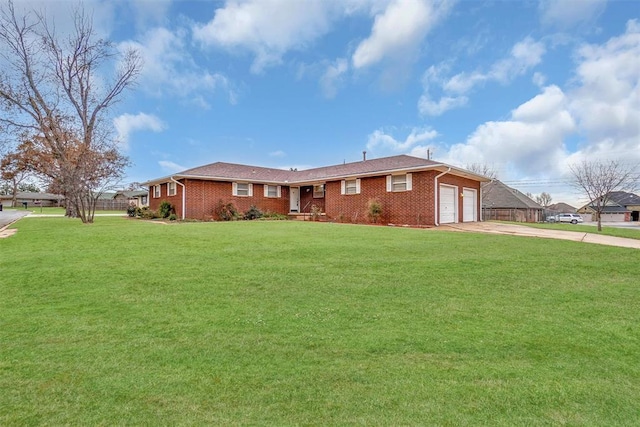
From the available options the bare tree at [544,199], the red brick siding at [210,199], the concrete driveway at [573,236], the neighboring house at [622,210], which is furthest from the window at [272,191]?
the bare tree at [544,199]

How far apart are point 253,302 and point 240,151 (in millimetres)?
25524

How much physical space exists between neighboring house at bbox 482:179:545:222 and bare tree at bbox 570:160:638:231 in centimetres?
1461

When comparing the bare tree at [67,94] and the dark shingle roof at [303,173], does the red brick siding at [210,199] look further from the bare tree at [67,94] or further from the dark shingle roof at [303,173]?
the bare tree at [67,94]

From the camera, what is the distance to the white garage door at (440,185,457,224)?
1622 centimetres

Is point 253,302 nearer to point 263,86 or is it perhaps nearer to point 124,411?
point 124,411

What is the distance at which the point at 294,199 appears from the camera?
24.4 meters

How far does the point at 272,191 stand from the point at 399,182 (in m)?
9.72

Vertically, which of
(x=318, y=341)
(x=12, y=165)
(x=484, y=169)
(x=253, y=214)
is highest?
(x=484, y=169)

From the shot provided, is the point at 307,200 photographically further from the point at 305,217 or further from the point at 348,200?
the point at 348,200

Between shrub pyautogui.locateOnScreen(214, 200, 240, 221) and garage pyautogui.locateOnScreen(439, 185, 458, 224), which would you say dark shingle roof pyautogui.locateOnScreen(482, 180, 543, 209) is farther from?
shrub pyautogui.locateOnScreen(214, 200, 240, 221)

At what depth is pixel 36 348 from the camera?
3.09 meters

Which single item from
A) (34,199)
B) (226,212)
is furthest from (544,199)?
(34,199)

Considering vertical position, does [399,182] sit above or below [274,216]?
above

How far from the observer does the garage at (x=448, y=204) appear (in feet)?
53.2
